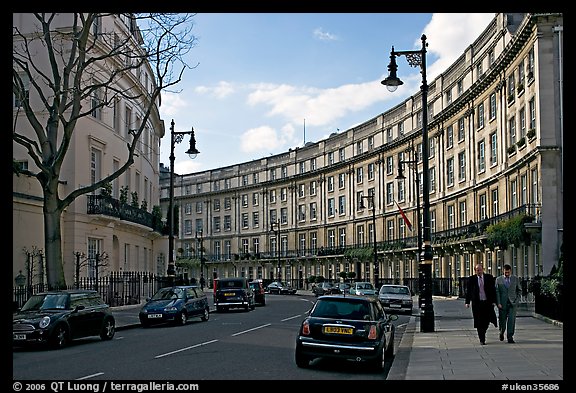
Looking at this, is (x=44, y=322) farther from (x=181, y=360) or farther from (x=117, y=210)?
(x=117, y=210)

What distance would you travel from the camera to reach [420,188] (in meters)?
67.9

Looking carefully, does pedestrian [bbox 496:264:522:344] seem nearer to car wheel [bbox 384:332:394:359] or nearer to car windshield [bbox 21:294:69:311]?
car wheel [bbox 384:332:394:359]

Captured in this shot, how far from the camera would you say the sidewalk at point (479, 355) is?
12.5 m

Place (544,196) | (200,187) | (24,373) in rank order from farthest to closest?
(200,187) → (544,196) → (24,373)

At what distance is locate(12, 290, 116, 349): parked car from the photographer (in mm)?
18156

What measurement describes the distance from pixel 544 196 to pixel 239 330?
20083 mm

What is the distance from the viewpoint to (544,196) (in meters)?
37.8

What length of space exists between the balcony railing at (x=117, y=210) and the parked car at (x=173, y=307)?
10886 millimetres

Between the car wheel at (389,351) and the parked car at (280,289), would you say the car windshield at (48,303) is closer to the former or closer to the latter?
the car wheel at (389,351)

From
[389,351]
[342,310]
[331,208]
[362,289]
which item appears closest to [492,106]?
[362,289]

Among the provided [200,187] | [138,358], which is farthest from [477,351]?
[200,187]

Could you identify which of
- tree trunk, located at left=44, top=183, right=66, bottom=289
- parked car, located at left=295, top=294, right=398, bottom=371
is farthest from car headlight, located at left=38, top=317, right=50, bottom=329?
tree trunk, located at left=44, top=183, right=66, bottom=289
